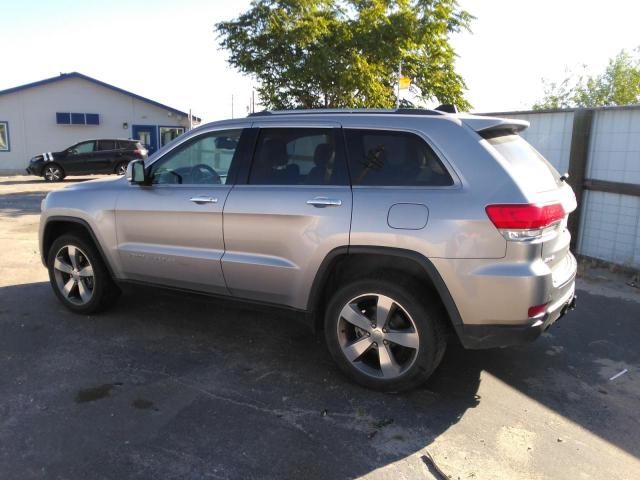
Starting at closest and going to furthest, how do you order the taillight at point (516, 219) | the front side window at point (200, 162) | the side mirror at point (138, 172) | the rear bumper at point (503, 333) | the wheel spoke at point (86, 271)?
1. the taillight at point (516, 219)
2. the rear bumper at point (503, 333)
3. the front side window at point (200, 162)
4. the side mirror at point (138, 172)
5. the wheel spoke at point (86, 271)

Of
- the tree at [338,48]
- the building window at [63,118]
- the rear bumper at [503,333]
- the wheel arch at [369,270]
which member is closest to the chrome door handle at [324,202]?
the wheel arch at [369,270]

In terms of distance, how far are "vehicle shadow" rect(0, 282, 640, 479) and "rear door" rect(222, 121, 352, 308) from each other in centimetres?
50

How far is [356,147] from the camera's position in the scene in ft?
12.2

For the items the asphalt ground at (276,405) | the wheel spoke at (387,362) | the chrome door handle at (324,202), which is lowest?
the asphalt ground at (276,405)

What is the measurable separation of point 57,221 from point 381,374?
338 cm

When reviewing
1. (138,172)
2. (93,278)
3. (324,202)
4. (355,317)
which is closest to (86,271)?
(93,278)

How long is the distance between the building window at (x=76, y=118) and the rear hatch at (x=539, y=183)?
82.7ft

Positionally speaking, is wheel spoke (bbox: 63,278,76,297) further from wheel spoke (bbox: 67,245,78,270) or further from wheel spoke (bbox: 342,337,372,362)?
wheel spoke (bbox: 342,337,372,362)

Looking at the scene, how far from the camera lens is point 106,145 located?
20.7 m

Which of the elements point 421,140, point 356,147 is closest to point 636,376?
point 421,140

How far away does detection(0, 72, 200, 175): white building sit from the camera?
24766mm

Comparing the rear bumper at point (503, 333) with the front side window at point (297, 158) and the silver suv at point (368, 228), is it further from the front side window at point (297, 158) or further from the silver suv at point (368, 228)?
the front side window at point (297, 158)

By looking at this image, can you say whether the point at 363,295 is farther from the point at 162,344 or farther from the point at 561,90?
the point at 561,90

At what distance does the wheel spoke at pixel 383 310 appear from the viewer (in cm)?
352
